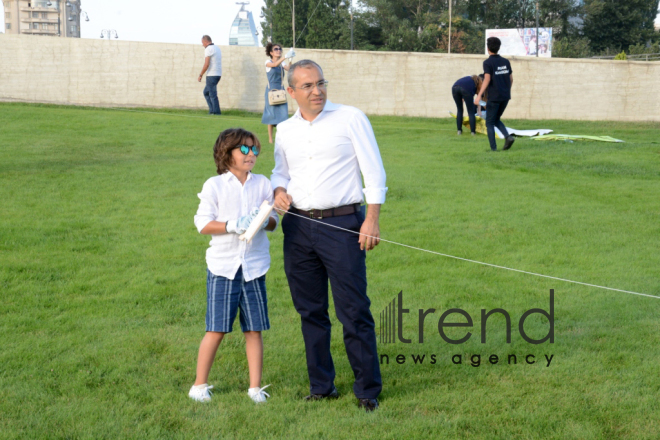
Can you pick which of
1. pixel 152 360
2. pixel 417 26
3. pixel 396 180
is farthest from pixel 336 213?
pixel 417 26

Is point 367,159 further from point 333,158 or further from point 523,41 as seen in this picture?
point 523,41

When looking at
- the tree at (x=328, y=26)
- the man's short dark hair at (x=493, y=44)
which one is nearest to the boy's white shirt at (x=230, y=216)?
the man's short dark hair at (x=493, y=44)

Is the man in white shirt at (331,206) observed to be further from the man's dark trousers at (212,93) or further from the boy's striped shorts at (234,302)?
the man's dark trousers at (212,93)

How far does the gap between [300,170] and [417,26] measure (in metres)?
64.6

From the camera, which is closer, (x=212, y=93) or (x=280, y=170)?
(x=280, y=170)

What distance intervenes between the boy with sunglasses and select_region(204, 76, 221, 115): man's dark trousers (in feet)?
44.0

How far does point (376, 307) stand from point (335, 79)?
15540 millimetres

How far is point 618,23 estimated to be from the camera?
6184 cm

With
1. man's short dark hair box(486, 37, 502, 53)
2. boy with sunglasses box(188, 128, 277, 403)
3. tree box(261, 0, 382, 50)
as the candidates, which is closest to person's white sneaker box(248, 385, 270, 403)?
boy with sunglasses box(188, 128, 277, 403)

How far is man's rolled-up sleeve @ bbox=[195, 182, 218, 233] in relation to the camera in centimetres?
360

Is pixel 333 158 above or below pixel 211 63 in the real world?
below

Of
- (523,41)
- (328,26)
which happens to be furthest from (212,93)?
(328,26)

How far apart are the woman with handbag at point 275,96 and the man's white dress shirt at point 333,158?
7.73 meters

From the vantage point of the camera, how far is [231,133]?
3674 mm
